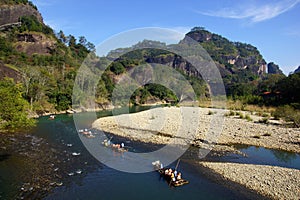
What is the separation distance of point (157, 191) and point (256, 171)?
6088 millimetres

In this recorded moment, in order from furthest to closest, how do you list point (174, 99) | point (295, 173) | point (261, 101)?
point (174, 99) < point (261, 101) < point (295, 173)

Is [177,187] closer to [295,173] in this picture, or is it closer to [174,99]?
[295,173]

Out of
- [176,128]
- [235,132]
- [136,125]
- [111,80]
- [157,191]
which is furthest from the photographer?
[111,80]

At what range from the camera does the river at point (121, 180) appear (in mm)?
10898

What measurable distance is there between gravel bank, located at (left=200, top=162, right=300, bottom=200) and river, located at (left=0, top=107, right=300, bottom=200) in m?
1.02

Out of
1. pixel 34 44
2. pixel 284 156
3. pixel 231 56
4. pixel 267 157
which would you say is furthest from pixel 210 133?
pixel 231 56

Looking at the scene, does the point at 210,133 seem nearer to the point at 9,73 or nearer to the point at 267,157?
the point at 267,157

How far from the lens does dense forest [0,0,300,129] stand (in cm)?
3491

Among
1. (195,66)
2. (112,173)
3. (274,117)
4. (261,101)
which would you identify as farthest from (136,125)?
(195,66)

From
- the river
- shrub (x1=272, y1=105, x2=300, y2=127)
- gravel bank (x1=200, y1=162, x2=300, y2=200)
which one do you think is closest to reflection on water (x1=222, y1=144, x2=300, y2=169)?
the river

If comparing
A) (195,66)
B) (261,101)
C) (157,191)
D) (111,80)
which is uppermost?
(195,66)

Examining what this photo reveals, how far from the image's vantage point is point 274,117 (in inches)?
1280

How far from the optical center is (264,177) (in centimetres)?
1248

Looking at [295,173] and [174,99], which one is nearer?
[295,173]
